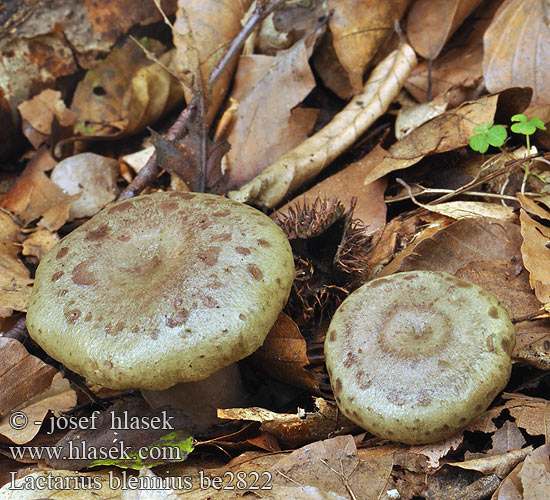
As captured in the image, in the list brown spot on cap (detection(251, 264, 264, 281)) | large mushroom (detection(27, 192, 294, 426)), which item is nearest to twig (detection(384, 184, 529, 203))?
large mushroom (detection(27, 192, 294, 426))

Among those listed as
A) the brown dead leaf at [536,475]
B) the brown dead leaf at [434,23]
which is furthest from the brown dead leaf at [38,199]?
the brown dead leaf at [536,475]

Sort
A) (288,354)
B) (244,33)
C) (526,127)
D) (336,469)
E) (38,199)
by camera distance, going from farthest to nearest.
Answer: (38,199), (244,33), (526,127), (288,354), (336,469)

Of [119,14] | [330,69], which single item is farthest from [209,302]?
[119,14]

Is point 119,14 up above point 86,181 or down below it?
above

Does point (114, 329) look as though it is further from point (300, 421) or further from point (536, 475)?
point (536, 475)

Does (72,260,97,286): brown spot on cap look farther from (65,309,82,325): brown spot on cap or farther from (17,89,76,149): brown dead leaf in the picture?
(17,89,76,149): brown dead leaf

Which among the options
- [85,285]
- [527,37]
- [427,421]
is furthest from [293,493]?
[527,37]

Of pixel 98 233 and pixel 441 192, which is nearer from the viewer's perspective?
pixel 98 233
